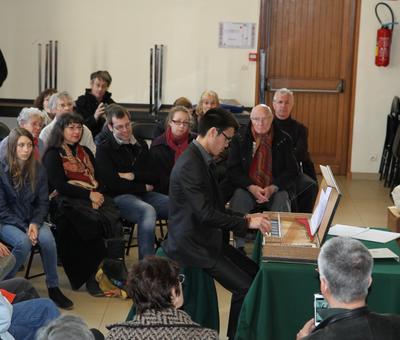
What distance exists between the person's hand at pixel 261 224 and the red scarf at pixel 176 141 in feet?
6.19

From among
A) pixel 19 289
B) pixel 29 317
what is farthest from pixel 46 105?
pixel 29 317

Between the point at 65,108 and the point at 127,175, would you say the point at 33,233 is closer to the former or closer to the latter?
the point at 127,175

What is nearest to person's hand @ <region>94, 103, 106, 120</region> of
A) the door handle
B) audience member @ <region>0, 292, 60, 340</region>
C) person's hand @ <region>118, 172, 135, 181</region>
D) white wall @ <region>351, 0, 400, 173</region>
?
person's hand @ <region>118, 172, 135, 181</region>

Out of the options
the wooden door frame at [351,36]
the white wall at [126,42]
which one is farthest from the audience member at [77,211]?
the wooden door frame at [351,36]

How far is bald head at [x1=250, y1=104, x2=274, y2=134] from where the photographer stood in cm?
539

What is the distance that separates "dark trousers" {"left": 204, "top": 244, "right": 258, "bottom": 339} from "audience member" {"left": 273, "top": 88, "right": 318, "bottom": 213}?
198 centimetres

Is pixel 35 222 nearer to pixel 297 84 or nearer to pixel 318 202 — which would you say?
pixel 318 202

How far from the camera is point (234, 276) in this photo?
3.87 metres

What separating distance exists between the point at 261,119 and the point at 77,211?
57.4 inches

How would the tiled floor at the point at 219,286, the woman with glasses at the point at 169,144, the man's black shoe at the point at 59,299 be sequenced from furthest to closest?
1. the woman with glasses at the point at 169,144
2. the man's black shoe at the point at 59,299
3. the tiled floor at the point at 219,286

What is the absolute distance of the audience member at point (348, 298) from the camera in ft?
8.04

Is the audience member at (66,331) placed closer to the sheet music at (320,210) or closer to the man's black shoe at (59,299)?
the sheet music at (320,210)

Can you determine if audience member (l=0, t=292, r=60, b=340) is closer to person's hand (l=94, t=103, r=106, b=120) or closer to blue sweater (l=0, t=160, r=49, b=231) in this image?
blue sweater (l=0, t=160, r=49, b=231)

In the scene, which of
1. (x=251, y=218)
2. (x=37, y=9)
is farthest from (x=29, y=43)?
(x=251, y=218)
